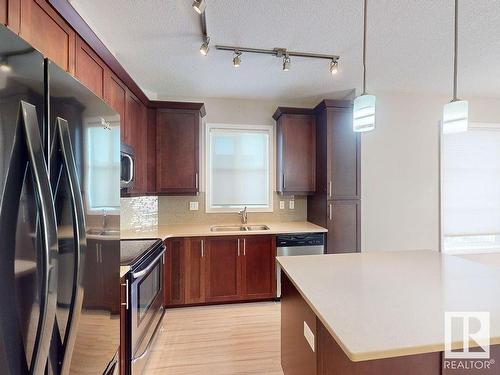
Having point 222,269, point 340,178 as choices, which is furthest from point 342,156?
point 222,269

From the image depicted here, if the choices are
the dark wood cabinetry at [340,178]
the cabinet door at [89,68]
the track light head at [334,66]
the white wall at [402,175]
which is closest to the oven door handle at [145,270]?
the cabinet door at [89,68]

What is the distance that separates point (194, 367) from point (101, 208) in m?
1.70

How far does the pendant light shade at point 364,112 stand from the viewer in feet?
5.04

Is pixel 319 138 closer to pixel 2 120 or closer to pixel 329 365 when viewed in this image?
pixel 329 365

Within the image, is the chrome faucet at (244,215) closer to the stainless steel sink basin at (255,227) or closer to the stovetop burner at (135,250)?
the stainless steel sink basin at (255,227)

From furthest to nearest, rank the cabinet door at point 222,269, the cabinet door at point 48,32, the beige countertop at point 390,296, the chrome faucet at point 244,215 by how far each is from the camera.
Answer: the chrome faucet at point 244,215 → the cabinet door at point 222,269 → the cabinet door at point 48,32 → the beige countertop at point 390,296

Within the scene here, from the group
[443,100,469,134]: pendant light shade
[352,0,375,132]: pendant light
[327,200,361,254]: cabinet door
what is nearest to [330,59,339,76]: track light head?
[352,0,375,132]: pendant light

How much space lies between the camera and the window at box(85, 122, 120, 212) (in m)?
0.90

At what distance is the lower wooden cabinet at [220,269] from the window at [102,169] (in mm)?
1797

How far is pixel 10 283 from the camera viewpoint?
0.55 m

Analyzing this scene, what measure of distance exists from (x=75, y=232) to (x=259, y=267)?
7.97 ft

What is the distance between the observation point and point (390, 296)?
3.82 feet

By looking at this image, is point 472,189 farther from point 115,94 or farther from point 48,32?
point 48,32

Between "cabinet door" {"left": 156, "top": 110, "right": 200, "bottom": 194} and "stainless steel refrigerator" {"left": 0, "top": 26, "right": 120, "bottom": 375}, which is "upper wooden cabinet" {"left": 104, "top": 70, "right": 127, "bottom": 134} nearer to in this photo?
"cabinet door" {"left": 156, "top": 110, "right": 200, "bottom": 194}
